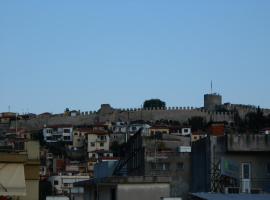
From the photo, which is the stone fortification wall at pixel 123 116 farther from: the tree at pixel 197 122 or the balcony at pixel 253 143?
the balcony at pixel 253 143

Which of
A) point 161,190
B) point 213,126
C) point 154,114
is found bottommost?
point 161,190

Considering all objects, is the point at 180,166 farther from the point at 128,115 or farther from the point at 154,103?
the point at 154,103

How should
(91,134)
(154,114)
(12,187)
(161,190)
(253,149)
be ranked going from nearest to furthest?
(12,187) → (161,190) → (253,149) → (91,134) → (154,114)

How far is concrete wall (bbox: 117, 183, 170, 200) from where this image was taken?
1434cm

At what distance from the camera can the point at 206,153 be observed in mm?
27156

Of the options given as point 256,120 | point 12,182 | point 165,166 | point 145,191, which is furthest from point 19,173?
point 256,120

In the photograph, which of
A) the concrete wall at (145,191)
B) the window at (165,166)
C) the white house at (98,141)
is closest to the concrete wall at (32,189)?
the concrete wall at (145,191)

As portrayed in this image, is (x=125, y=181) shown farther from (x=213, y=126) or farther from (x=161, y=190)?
(x=213, y=126)

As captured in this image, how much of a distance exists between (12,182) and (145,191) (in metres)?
4.81

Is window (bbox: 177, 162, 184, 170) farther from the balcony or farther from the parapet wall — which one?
the parapet wall

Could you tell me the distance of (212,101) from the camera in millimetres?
178500

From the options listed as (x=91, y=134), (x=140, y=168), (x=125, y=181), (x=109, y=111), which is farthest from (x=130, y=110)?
(x=125, y=181)

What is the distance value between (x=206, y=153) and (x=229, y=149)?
179cm

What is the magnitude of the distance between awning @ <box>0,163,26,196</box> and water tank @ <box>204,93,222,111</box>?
16188 cm
